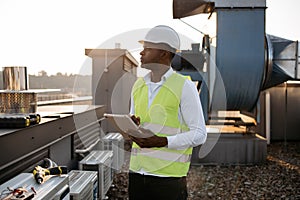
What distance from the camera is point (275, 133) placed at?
26.6 feet

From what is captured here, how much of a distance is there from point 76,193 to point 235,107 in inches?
159

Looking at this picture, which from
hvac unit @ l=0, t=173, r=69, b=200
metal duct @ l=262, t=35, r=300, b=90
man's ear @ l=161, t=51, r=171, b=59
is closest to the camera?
hvac unit @ l=0, t=173, r=69, b=200

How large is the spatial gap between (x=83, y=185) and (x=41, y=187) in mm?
876

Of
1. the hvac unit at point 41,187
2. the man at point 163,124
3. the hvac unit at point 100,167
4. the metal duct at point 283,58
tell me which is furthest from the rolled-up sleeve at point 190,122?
the metal duct at point 283,58

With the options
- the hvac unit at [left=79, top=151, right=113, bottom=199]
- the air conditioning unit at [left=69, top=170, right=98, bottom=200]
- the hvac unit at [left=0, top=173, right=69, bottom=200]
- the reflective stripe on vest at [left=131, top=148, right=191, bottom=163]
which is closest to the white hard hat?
the reflective stripe on vest at [left=131, top=148, right=191, bottom=163]

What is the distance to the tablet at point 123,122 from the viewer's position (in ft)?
5.56

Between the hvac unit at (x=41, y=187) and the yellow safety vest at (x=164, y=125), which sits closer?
the hvac unit at (x=41, y=187)

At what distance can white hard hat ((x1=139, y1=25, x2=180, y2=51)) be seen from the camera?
1775 millimetres

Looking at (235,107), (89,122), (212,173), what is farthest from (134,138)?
(235,107)

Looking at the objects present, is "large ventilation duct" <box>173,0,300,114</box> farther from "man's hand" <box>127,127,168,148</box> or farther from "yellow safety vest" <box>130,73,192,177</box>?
"man's hand" <box>127,127,168,148</box>

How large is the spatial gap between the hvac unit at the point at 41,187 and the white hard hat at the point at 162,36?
0.95 meters

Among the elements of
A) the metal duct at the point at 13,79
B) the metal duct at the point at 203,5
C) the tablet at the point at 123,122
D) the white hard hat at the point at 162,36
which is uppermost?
the metal duct at the point at 203,5

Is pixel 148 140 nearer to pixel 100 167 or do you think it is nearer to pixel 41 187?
pixel 41 187

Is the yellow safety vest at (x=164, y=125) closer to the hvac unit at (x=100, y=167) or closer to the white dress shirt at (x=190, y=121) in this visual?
the white dress shirt at (x=190, y=121)
